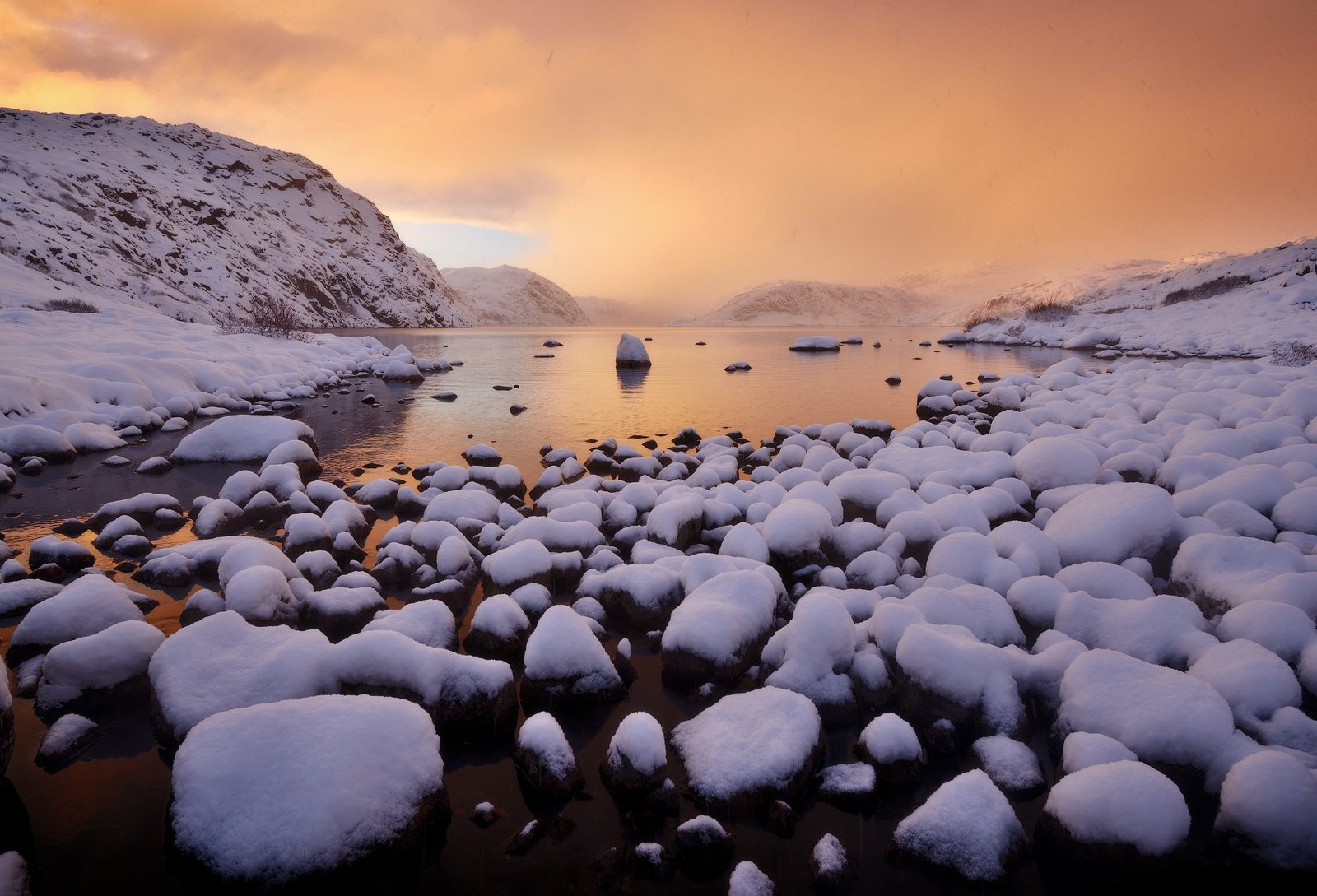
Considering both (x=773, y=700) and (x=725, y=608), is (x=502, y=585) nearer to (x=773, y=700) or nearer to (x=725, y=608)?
(x=725, y=608)

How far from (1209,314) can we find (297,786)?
55420mm

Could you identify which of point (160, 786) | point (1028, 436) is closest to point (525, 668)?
point (160, 786)

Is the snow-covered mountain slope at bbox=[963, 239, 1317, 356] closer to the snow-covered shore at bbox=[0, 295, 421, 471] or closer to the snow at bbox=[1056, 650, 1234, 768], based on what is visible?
the snow at bbox=[1056, 650, 1234, 768]

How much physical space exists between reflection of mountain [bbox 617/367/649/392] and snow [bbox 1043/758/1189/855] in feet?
73.8

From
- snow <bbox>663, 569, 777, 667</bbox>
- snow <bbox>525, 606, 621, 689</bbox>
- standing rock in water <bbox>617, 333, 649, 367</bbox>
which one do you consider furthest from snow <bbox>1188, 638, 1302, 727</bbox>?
standing rock in water <bbox>617, 333, 649, 367</bbox>

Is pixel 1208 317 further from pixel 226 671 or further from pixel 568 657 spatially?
pixel 226 671

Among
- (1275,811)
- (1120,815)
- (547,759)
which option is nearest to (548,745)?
(547,759)

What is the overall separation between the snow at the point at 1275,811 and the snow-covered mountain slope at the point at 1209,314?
31.6 metres

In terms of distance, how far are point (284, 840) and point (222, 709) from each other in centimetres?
148

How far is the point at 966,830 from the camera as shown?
3387 millimetres

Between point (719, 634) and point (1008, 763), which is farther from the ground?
point (719, 634)

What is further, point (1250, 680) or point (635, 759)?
point (1250, 680)

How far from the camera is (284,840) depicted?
3.11m

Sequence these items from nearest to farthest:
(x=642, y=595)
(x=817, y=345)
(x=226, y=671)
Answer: (x=226, y=671)
(x=642, y=595)
(x=817, y=345)
